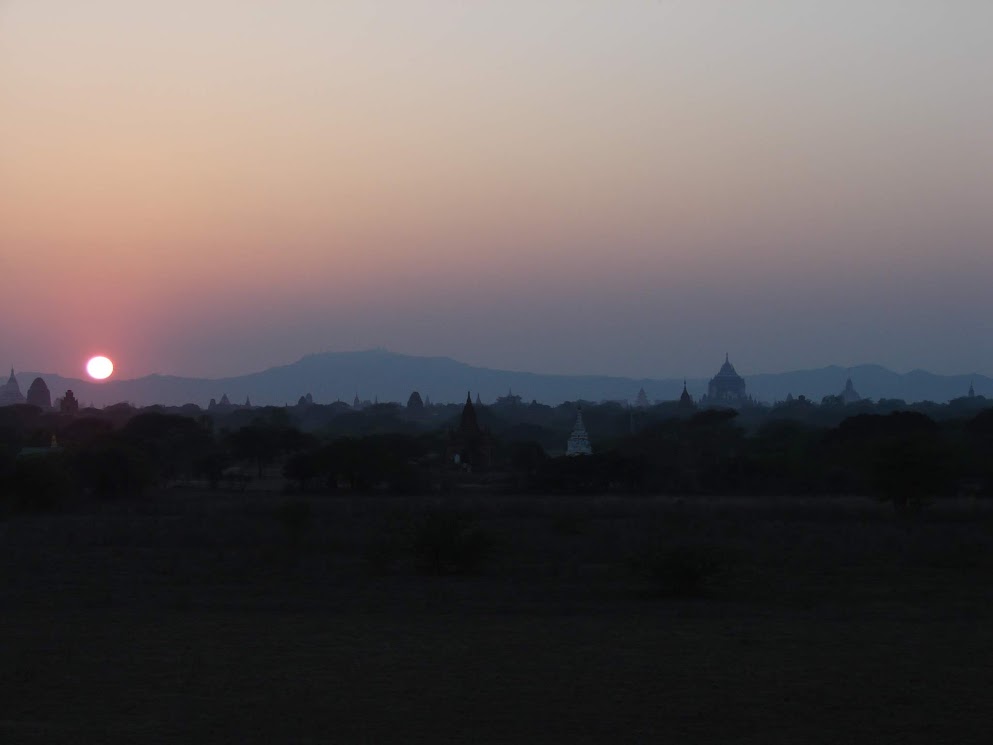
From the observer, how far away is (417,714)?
12109 millimetres

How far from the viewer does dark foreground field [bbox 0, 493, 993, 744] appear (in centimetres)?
1184

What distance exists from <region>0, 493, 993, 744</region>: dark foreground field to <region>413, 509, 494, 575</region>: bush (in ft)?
0.16

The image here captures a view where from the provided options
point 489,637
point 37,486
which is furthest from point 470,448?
point 489,637

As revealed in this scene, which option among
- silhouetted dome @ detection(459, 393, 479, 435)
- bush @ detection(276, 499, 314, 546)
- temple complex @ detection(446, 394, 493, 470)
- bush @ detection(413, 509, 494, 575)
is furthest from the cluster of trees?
bush @ detection(413, 509, 494, 575)

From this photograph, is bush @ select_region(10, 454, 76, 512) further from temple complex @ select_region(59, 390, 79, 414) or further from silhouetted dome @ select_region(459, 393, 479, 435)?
temple complex @ select_region(59, 390, 79, 414)

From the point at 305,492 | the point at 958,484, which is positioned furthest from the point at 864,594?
the point at 305,492

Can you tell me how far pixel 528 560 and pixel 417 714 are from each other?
14.4 metres

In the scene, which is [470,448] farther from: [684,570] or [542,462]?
[684,570]

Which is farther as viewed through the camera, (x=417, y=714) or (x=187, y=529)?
(x=187, y=529)

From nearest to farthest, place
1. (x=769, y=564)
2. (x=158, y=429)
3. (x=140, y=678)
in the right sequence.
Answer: (x=140, y=678)
(x=769, y=564)
(x=158, y=429)

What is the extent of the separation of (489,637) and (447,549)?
809 centimetres

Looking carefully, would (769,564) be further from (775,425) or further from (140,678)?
(775,425)

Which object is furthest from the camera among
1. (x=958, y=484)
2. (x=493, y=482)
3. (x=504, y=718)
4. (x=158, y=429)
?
(x=158, y=429)

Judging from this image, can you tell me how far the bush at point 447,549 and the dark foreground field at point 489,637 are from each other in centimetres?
5
